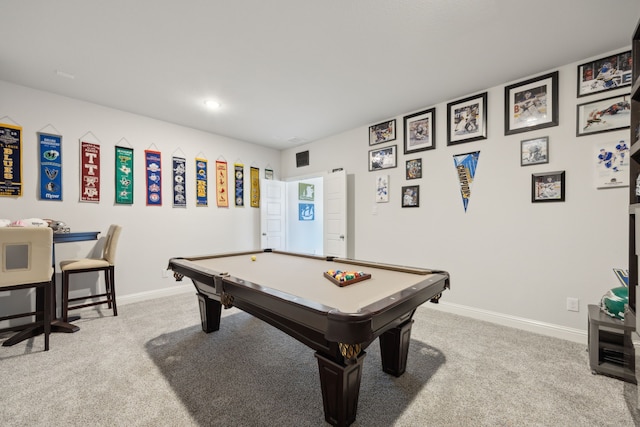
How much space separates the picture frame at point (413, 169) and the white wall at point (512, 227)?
0.22ft

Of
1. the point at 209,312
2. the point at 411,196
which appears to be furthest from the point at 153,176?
the point at 411,196

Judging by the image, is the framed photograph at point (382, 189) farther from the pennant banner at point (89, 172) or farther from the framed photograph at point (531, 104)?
the pennant banner at point (89, 172)

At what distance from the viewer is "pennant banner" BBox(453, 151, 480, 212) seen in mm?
3041

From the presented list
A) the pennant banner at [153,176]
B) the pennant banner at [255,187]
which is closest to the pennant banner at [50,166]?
the pennant banner at [153,176]

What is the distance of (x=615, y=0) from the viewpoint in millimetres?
1734

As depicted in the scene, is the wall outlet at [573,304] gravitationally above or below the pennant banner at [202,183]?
below

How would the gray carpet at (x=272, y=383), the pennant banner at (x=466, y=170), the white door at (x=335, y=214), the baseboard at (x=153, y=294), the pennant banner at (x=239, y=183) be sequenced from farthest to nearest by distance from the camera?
the pennant banner at (x=239, y=183) → the white door at (x=335, y=214) → the baseboard at (x=153, y=294) → the pennant banner at (x=466, y=170) → the gray carpet at (x=272, y=383)

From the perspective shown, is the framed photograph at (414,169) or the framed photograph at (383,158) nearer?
the framed photograph at (414,169)

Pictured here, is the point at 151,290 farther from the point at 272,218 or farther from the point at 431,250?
the point at 431,250

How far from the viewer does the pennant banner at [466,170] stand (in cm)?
304

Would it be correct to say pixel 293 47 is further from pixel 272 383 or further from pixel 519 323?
pixel 519 323

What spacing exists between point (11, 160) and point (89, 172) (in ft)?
2.04

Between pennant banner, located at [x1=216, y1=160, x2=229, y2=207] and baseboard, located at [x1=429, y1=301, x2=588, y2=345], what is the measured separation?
355 cm

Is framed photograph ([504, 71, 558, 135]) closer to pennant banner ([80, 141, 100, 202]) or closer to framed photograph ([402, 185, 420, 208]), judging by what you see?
framed photograph ([402, 185, 420, 208])
